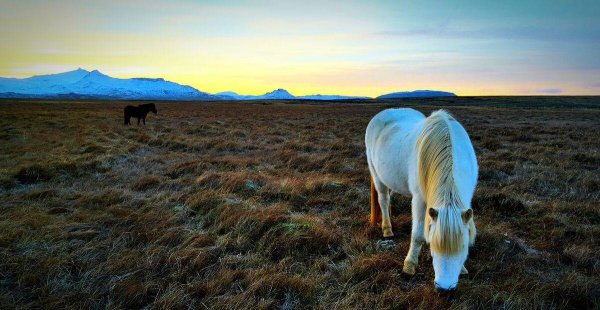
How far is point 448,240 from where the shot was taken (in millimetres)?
2508

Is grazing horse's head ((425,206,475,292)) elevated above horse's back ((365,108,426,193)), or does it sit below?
below

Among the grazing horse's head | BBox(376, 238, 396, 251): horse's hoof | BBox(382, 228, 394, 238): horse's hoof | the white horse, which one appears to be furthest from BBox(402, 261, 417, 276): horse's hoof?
BBox(382, 228, 394, 238): horse's hoof

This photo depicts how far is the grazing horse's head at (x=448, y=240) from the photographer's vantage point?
2.51 metres

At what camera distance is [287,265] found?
3.59m

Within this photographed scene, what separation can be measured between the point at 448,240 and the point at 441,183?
48 cm

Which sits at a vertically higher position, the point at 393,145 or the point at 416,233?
the point at 393,145

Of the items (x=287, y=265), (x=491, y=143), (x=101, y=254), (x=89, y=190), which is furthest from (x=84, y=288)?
(x=491, y=143)

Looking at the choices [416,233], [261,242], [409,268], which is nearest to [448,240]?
[416,233]

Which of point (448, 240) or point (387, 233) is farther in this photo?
point (387, 233)

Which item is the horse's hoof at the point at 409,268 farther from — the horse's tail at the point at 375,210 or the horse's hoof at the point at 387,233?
the horse's tail at the point at 375,210

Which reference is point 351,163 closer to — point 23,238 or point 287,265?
point 287,265

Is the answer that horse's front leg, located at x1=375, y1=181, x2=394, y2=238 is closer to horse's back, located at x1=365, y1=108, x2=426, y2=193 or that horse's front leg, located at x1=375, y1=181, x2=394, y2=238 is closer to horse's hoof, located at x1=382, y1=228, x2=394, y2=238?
horse's hoof, located at x1=382, y1=228, x2=394, y2=238

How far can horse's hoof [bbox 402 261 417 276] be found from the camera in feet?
11.2

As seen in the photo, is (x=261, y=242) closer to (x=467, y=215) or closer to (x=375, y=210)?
(x=375, y=210)
